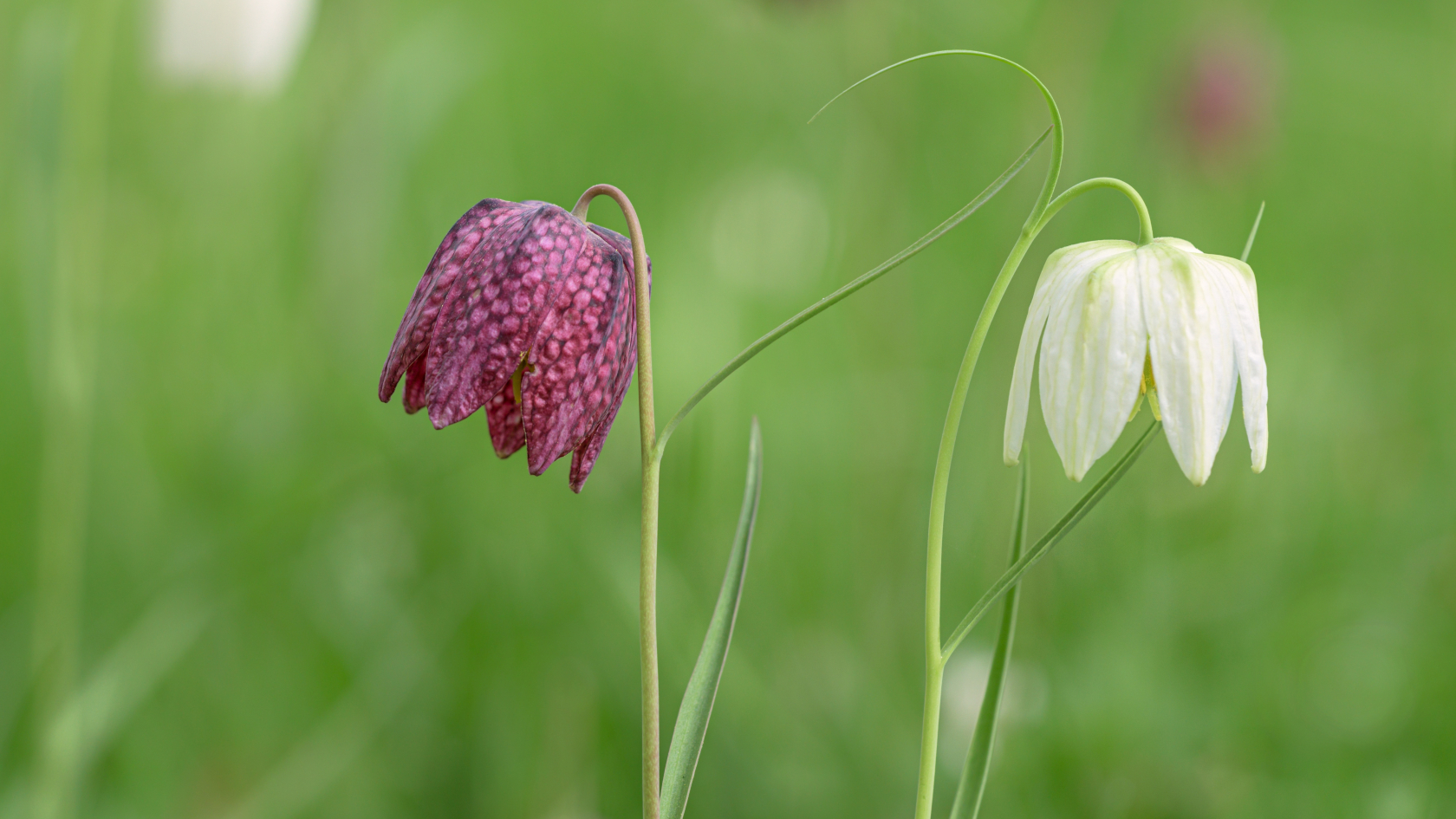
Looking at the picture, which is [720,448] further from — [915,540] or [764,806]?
[764,806]

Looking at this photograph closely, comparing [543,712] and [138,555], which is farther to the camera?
[138,555]

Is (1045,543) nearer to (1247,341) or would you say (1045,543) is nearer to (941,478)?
(941,478)

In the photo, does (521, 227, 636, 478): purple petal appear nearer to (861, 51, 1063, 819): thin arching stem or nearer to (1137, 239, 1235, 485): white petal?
(861, 51, 1063, 819): thin arching stem

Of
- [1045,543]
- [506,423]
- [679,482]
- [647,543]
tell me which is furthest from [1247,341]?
[679,482]

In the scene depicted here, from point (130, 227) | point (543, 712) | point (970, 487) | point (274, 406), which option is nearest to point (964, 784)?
point (543, 712)

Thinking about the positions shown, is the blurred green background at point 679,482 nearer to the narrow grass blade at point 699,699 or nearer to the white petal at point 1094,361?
the narrow grass blade at point 699,699

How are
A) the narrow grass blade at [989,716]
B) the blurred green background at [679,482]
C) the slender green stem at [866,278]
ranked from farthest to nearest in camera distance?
the blurred green background at [679,482], the narrow grass blade at [989,716], the slender green stem at [866,278]

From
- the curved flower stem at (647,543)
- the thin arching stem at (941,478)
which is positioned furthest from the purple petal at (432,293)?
the thin arching stem at (941,478)
